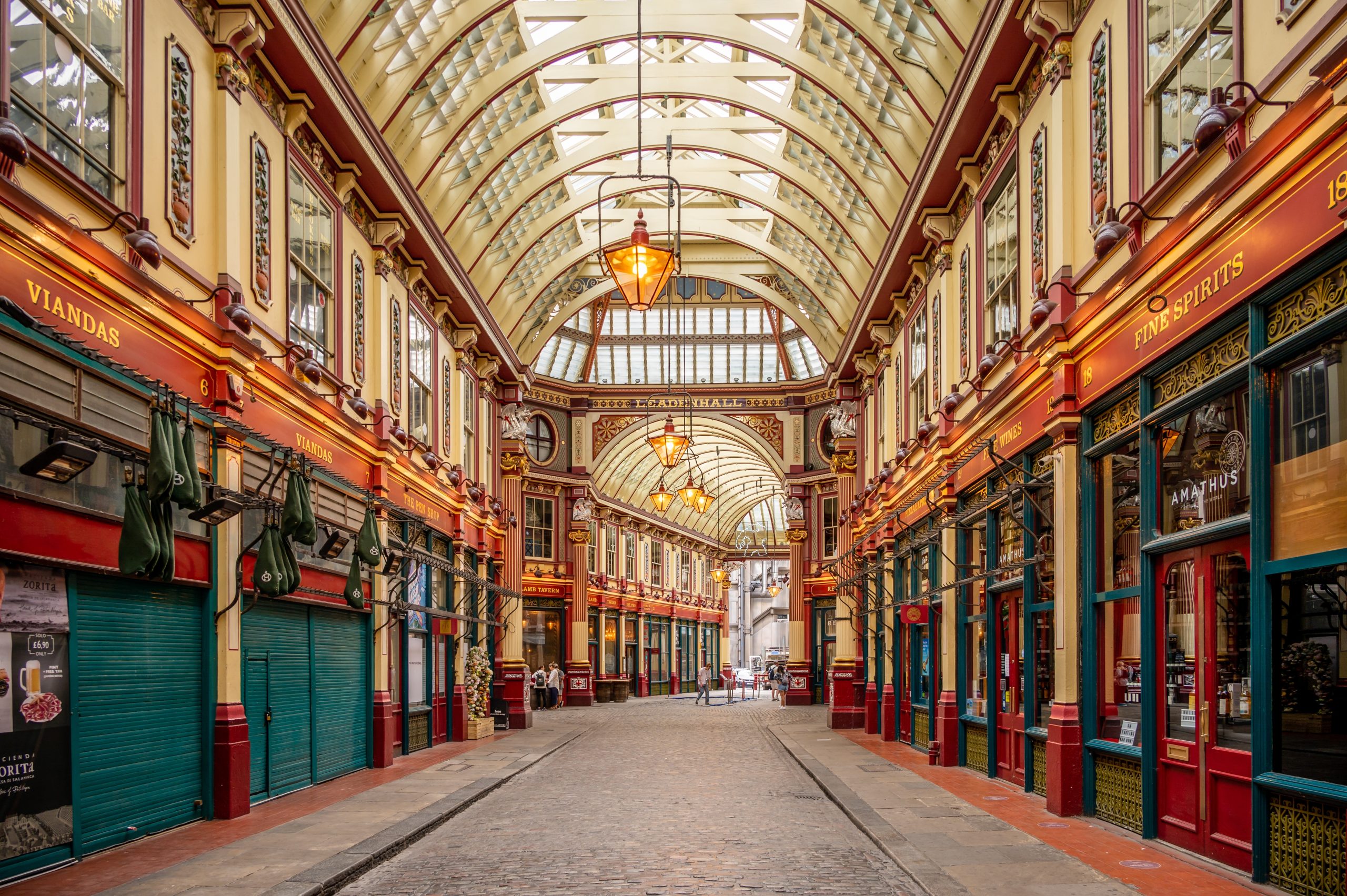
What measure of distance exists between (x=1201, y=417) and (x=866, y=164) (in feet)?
40.5

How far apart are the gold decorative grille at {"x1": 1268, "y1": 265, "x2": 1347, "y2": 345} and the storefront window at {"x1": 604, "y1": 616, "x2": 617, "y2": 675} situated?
3697cm

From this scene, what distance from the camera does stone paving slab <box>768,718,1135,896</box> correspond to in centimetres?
807

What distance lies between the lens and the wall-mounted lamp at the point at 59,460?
8.06 m

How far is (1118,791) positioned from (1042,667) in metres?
2.78

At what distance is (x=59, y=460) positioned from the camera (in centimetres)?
846

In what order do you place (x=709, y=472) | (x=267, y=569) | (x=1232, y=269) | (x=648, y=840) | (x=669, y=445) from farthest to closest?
1. (x=709, y=472)
2. (x=669, y=445)
3. (x=267, y=569)
4. (x=648, y=840)
5. (x=1232, y=269)

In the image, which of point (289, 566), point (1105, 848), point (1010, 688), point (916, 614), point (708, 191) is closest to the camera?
point (1105, 848)

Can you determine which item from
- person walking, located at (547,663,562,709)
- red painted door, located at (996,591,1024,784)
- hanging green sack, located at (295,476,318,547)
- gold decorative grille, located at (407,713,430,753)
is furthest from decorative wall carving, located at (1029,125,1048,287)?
person walking, located at (547,663,562,709)

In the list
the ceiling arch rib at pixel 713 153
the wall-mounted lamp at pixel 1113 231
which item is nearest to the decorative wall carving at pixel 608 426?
the ceiling arch rib at pixel 713 153

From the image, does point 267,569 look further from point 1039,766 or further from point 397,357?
point 1039,766

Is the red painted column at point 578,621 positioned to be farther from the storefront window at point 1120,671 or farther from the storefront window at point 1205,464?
the storefront window at point 1205,464

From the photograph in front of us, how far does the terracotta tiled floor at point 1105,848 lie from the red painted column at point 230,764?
698 cm

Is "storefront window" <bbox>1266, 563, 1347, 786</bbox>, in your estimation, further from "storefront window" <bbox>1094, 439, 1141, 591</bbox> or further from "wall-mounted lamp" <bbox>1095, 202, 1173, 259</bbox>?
"wall-mounted lamp" <bbox>1095, 202, 1173, 259</bbox>

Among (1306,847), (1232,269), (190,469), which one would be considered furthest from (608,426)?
(1306,847)
